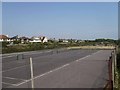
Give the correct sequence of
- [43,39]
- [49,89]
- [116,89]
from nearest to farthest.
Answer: [116,89] < [49,89] < [43,39]

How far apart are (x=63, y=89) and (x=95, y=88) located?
1.49 metres

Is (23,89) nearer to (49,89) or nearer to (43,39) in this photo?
(49,89)

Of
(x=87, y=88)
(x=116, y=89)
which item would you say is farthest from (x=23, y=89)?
(x=116, y=89)

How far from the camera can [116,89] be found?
11617mm

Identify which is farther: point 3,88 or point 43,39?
point 43,39

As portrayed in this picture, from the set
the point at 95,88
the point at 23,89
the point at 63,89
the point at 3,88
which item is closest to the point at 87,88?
the point at 95,88

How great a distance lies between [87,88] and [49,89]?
1666 mm

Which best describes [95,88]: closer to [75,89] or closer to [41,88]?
[75,89]

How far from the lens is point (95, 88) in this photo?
12.6m

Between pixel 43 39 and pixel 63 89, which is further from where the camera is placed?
pixel 43 39

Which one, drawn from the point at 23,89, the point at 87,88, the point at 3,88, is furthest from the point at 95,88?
the point at 3,88

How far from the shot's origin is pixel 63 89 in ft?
39.8

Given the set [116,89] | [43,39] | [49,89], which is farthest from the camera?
[43,39]

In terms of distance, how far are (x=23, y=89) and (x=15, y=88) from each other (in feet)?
1.89
